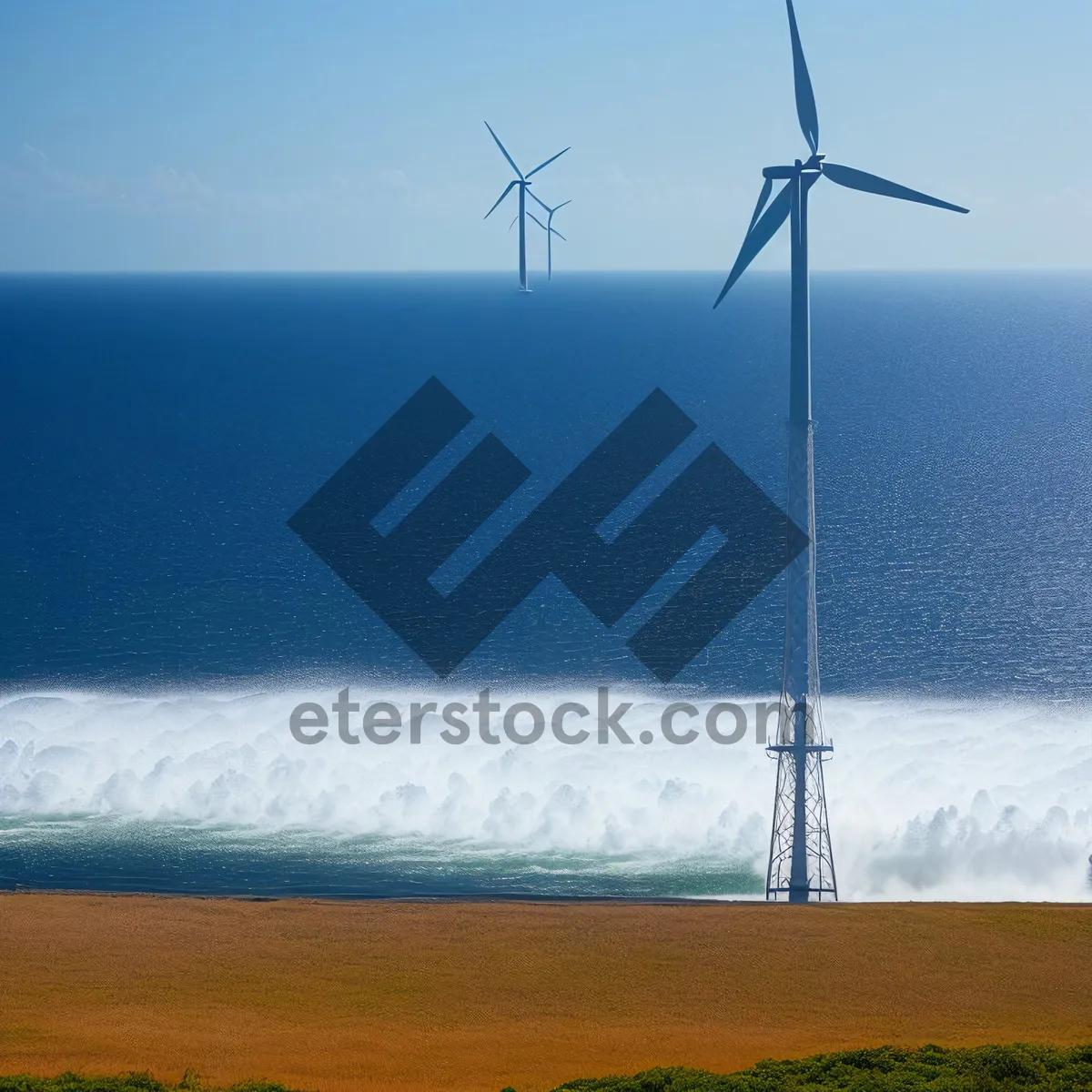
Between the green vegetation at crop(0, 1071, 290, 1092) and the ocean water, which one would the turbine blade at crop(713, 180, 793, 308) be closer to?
the ocean water

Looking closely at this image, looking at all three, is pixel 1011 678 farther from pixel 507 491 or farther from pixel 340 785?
pixel 507 491

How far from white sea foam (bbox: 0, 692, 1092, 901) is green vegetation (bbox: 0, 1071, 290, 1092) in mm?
20075

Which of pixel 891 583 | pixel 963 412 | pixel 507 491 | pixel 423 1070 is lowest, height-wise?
pixel 423 1070

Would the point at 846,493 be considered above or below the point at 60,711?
above

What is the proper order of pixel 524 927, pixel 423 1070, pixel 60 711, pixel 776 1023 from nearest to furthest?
1. pixel 423 1070
2. pixel 776 1023
3. pixel 524 927
4. pixel 60 711

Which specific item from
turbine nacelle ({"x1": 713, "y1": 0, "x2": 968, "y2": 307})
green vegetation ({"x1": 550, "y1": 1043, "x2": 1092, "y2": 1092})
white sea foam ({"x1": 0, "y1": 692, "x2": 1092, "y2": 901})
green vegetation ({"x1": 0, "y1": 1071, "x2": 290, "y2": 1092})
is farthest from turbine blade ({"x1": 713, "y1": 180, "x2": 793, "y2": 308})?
green vegetation ({"x1": 0, "y1": 1071, "x2": 290, "y2": 1092})

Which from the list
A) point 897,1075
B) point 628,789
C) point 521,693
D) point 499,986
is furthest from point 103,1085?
point 521,693

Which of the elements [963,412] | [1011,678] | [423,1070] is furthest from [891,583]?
[963,412]

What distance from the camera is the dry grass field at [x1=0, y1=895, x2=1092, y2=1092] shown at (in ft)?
85.8

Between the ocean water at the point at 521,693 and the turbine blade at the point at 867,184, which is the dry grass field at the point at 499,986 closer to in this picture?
the ocean water at the point at 521,693

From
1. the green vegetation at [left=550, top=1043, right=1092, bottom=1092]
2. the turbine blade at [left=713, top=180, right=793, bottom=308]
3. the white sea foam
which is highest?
the turbine blade at [left=713, top=180, right=793, bottom=308]

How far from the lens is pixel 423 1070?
25766 millimetres

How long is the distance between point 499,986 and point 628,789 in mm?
16148

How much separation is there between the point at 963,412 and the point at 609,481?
49.4 meters
